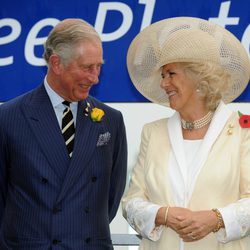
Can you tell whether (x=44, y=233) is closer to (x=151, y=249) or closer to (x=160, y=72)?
(x=151, y=249)

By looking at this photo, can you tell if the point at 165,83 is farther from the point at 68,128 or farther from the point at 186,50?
the point at 68,128

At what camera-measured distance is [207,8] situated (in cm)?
452

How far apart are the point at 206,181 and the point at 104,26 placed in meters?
1.49

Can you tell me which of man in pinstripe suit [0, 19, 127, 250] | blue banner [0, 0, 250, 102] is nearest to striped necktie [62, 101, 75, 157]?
man in pinstripe suit [0, 19, 127, 250]

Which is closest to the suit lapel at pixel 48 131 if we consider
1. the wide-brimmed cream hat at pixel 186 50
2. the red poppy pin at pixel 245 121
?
the wide-brimmed cream hat at pixel 186 50

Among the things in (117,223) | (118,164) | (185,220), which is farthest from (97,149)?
(117,223)

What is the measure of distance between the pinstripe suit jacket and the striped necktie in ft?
0.08

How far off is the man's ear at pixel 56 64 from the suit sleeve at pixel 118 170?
0.36m

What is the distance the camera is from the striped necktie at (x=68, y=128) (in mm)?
3531

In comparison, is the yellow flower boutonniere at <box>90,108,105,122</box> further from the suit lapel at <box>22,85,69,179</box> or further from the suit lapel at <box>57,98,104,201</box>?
the suit lapel at <box>22,85,69,179</box>

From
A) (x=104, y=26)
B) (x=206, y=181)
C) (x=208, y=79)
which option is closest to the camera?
(x=206, y=181)

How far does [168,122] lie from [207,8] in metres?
1.13

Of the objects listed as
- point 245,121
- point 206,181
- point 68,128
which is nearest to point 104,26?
point 68,128

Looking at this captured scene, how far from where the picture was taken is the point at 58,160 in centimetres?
348
